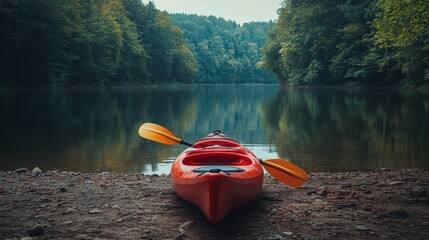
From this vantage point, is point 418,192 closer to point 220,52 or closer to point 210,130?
point 210,130

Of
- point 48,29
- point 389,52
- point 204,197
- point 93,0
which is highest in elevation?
point 93,0

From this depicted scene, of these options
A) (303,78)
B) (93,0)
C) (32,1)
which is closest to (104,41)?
(93,0)

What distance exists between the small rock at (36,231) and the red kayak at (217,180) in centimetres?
157

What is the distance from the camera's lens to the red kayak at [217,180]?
4.25m

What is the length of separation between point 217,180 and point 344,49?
124 feet

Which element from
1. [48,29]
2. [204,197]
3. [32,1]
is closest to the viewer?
[204,197]

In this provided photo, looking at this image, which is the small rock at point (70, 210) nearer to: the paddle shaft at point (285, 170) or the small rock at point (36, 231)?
the small rock at point (36, 231)

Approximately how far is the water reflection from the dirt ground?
8.20 ft

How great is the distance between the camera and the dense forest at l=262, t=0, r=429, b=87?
104 ft

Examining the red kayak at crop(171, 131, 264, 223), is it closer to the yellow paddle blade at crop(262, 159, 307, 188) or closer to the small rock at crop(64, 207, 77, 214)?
the yellow paddle blade at crop(262, 159, 307, 188)

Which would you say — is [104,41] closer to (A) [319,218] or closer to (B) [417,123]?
(B) [417,123]

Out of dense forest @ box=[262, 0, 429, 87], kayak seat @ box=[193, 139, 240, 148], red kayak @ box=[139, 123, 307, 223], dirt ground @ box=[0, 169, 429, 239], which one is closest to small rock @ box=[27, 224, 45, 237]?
dirt ground @ box=[0, 169, 429, 239]

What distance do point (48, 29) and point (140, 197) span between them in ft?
120

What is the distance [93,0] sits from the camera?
168ft
